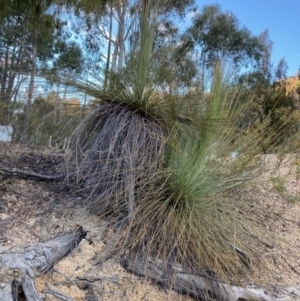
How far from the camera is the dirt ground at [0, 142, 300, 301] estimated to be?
158 centimetres

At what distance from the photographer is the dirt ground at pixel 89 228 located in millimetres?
1576

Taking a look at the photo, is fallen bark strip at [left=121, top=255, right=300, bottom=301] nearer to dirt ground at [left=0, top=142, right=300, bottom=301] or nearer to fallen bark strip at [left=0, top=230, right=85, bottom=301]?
dirt ground at [left=0, top=142, right=300, bottom=301]

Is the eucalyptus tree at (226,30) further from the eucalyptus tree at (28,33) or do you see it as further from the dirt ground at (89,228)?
the dirt ground at (89,228)

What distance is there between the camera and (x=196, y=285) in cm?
162

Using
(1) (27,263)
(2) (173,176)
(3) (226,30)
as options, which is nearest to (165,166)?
(2) (173,176)

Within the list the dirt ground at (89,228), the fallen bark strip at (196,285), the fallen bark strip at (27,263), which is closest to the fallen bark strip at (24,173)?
the dirt ground at (89,228)

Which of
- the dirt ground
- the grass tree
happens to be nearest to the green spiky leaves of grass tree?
the grass tree

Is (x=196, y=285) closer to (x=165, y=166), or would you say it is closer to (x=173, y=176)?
(x=173, y=176)

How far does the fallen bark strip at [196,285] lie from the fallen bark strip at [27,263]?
1.15 ft

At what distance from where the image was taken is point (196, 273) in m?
1.64

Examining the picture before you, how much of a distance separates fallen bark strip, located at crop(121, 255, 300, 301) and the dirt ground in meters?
0.04

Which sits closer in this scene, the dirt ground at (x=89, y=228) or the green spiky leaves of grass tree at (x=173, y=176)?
the dirt ground at (x=89, y=228)

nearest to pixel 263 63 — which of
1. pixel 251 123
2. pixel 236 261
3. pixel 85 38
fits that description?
pixel 85 38

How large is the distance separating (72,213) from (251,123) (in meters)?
1.39
